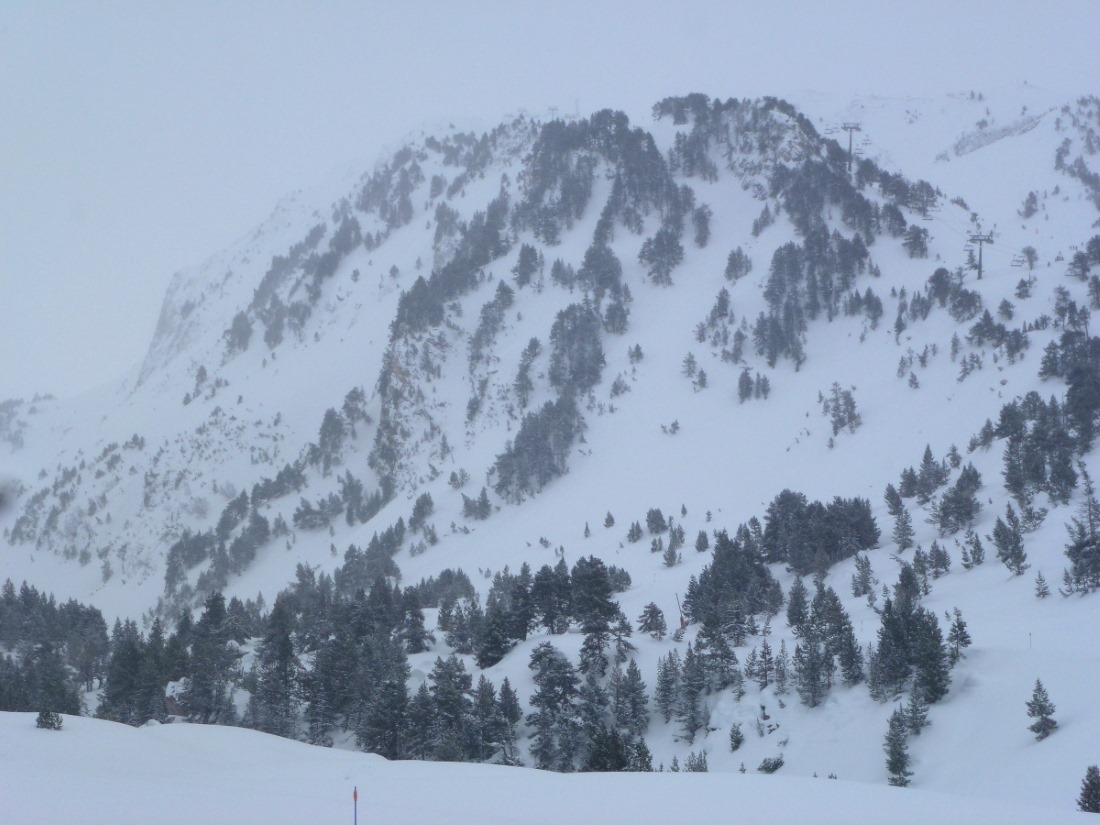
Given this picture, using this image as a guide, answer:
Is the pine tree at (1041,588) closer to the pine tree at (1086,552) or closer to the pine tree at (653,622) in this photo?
the pine tree at (1086,552)

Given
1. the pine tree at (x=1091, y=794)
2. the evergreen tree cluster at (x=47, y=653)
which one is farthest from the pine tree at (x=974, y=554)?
the evergreen tree cluster at (x=47, y=653)

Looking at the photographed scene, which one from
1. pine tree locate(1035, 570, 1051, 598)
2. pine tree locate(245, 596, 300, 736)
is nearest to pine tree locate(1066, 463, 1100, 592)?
pine tree locate(1035, 570, 1051, 598)

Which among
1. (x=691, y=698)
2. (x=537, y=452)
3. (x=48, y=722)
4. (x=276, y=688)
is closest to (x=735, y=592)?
(x=691, y=698)

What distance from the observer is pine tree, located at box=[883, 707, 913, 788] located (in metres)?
24.6

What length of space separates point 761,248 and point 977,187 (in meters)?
42.2

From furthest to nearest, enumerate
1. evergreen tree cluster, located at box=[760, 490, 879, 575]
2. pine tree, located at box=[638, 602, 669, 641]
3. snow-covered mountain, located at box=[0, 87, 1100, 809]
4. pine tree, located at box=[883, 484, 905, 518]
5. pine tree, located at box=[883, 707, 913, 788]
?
pine tree, located at box=[883, 484, 905, 518] < evergreen tree cluster, located at box=[760, 490, 879, 575] < snow-covered mountain, located at box=[0, 87, 1100, 809] < pine tree, located at box=[638, 602, 669, 641] < pine tree, located at box=[883, 707, 913, 788]

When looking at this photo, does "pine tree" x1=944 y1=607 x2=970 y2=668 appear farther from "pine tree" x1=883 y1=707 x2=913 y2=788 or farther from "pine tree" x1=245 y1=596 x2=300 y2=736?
"pine tree" x1=245 y1=596 x2=300 y2=736

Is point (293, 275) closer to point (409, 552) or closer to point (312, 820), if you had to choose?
point (409, 552)

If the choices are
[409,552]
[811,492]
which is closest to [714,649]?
[811,492]

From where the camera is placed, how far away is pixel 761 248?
10000cm

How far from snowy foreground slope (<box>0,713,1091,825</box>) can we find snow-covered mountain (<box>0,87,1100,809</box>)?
12.0 meters

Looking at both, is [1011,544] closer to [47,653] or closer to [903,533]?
[903,533]

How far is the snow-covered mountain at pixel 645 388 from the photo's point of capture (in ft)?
138

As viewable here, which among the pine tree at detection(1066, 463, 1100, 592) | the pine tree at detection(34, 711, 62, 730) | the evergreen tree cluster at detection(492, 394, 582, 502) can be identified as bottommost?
the pine tree at detection(34, 711, 62, 730)
